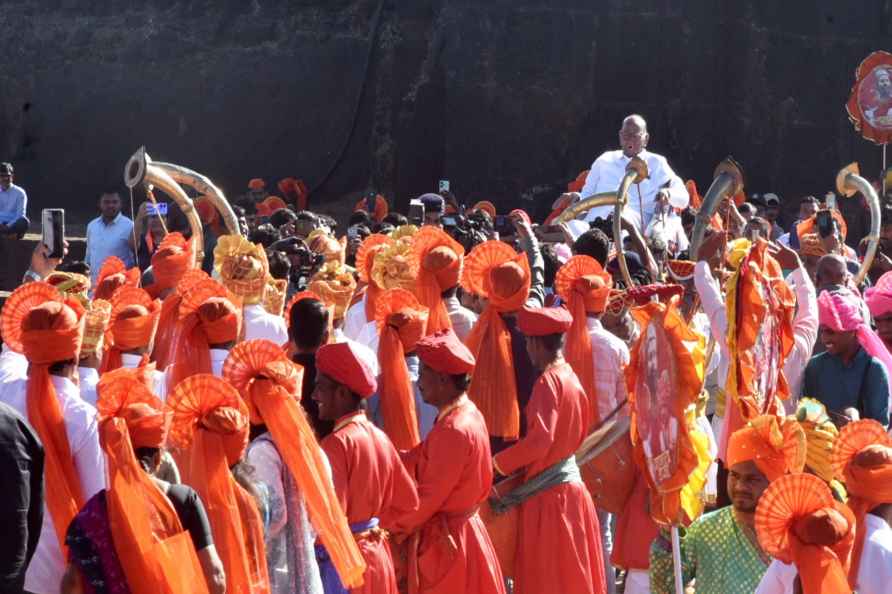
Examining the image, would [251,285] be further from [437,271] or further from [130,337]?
[130,337]

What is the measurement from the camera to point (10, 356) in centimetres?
613

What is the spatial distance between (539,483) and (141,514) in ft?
8.80

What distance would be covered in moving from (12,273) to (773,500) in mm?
10549

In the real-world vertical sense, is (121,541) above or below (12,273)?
above

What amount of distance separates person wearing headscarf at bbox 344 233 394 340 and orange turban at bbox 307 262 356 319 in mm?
121

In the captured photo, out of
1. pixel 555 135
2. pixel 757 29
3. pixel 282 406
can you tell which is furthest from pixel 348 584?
pixel 757 29

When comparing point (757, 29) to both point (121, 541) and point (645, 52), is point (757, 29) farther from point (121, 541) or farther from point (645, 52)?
point (121, 541)

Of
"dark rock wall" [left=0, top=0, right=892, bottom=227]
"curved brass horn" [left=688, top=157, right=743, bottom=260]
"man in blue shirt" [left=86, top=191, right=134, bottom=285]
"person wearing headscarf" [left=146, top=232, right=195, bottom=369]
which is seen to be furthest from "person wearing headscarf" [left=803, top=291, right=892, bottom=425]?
"dark rock wall" [left=0, top=0, right=892, bottom=227]

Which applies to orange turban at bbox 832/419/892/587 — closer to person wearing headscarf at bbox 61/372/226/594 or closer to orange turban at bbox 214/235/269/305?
person wearing headscarf at bbox 61/372/226/594

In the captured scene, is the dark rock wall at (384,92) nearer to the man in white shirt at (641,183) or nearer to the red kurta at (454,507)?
the man in white shirt at (641,183)

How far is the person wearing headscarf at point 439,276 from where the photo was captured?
26.3 ft

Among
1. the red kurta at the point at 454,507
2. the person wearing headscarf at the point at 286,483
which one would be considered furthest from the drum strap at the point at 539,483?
the person wearing headscarf at the point at 286,483

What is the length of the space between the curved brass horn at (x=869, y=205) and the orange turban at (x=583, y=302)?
6.72ft

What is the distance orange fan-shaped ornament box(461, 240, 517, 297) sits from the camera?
7852 mm
